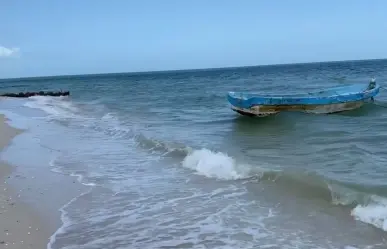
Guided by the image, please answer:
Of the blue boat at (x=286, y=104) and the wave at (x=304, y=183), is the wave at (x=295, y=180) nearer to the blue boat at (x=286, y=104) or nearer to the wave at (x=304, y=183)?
the wave at (x=304, y=183)

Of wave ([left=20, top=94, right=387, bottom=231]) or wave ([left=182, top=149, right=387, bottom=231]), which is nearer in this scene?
wave ([left=182, top=149, right=387, bottom=231])

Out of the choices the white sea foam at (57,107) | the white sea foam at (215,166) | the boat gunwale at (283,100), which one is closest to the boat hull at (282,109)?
the boat gunwale at (283,100)

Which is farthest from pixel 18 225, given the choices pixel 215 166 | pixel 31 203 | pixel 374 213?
pixel 374 213

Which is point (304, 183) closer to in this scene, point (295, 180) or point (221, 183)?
point (295, 180)

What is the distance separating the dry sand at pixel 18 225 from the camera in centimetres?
660

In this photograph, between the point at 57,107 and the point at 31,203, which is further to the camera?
the point at 57,107

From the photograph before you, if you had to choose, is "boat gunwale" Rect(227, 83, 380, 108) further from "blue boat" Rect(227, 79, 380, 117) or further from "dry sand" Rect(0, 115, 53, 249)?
"dry sand" Rect(0, 115, 53, 249)

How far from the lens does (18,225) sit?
24.2 feet

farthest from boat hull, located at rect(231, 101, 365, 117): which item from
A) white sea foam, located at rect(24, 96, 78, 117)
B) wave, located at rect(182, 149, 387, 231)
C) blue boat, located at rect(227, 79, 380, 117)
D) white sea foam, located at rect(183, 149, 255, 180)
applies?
white sea foam, located at rect(24, 96, 78, 117)

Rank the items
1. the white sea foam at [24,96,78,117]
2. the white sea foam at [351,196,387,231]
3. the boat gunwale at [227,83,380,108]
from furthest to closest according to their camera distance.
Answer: the white sea foam at [24,96,78,117] < the boat gunwale at [227,83,380,108] < the white sea foam at [351,196,387,231]

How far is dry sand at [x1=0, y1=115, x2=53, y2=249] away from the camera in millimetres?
6598

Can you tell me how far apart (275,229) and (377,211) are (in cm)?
179

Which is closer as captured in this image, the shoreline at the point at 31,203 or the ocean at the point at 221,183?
the shoreline at the point at 31,203

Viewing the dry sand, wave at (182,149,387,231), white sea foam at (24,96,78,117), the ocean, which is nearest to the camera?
the dry sand
